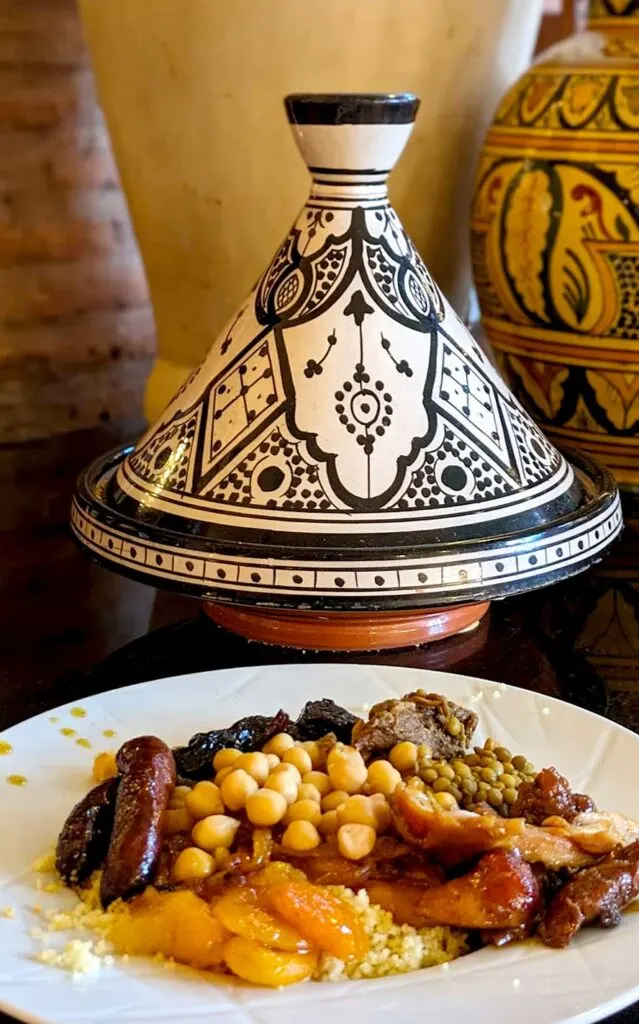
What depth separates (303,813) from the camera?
21.2 inches

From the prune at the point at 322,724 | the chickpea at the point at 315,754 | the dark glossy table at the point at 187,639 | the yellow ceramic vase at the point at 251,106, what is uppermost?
the yellow ceramic vase at the point at 251,106

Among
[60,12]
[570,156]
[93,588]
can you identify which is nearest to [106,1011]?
[93,588]

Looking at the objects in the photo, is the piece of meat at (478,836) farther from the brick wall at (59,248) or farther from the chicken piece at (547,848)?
the brick wall at (59,248)

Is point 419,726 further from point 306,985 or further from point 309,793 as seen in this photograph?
point 306,985

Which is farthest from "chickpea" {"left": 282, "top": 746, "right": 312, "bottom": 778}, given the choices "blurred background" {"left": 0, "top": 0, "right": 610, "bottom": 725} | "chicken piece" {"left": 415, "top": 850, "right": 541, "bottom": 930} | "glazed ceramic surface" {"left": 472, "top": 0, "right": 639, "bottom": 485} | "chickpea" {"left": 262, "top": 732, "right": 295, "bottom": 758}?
"glazed ceramic surface" {"left": 472, "top": 0, "right": 639, "bottom": 485}

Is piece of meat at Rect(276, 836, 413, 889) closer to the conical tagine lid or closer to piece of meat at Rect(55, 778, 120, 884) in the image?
piece of meat at Rect(55, 778, 120, 884)

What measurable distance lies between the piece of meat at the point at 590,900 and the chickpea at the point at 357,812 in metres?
0.09

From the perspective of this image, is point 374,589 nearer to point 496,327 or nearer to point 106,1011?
point 106,1011

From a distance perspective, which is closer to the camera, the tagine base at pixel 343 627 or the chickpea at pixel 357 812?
the chickpea at pixel 357 812

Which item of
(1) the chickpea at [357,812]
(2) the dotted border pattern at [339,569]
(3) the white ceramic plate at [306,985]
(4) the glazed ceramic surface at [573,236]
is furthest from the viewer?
(4) the glazed ceramic surface at [573,236]

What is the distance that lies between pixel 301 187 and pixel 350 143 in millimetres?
364

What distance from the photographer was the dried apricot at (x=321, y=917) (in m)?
0.46

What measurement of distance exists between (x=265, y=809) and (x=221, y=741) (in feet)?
0.24

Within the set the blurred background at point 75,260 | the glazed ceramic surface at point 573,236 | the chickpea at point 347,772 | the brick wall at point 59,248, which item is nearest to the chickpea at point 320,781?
the chickpea at point 347,772
